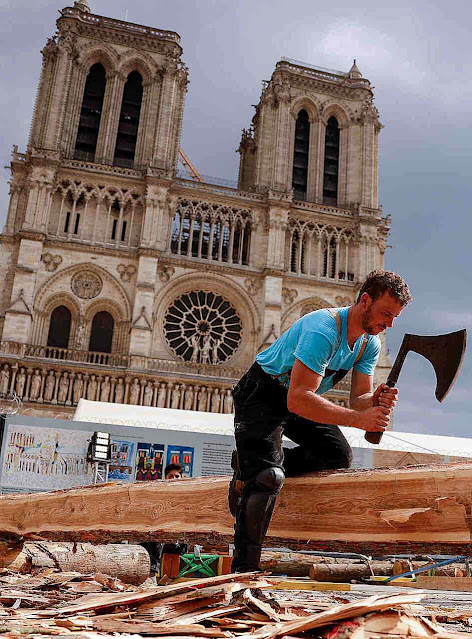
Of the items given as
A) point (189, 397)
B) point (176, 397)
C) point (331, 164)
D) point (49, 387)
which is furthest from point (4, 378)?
point (331, 164)

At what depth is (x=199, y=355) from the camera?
2512 cm

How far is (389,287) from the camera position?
2.75 metres

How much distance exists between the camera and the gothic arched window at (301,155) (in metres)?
29.5

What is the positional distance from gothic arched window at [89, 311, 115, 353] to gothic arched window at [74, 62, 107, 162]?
7.13 metres

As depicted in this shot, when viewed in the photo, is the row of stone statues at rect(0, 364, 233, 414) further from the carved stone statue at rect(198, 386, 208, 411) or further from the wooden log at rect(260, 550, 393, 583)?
the wooden log at rect(260, 550, 393, 583)

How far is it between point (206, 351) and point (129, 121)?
11491 millimetres

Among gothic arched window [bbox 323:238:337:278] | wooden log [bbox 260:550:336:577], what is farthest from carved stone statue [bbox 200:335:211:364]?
wooden log [bbox 260:550:336:577]

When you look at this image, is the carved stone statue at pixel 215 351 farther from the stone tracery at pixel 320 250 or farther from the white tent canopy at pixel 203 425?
the white tent canopy at pixel 203 425

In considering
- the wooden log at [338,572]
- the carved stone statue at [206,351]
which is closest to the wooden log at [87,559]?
the wooden log at [338,572]

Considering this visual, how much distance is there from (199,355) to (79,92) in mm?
12938

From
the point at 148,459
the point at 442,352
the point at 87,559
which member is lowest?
the point at 87,559

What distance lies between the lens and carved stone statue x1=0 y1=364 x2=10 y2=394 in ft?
71.3

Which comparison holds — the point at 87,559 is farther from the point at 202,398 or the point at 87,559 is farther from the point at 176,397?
the point at 202,398

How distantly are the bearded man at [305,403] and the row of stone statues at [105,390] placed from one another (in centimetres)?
1952
